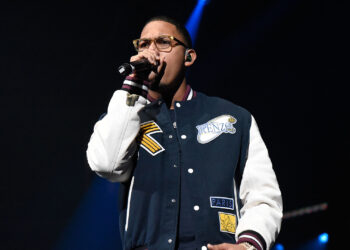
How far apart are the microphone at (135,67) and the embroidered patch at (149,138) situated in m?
0.21

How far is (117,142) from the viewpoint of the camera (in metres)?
1.50

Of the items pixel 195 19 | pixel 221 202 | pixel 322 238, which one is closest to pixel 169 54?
pixel 221 202

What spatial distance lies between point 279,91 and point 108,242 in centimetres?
216

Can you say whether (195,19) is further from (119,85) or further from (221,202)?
(221,202)

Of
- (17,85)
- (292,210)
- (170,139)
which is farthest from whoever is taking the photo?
(292,210)

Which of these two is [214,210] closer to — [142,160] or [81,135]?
[142,160]

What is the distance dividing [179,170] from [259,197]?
0.29 m

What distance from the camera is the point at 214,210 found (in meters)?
1.46

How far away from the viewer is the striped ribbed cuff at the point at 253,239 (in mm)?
1354

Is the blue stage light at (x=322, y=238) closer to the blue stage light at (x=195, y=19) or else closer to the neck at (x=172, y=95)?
the blue stage light at (x=195, y=19)

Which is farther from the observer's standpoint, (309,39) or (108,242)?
(309,39)

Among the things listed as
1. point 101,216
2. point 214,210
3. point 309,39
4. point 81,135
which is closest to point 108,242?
point 101,216

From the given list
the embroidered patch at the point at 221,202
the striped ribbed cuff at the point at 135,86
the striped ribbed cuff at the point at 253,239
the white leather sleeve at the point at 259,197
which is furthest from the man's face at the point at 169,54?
the striped ribbed cuff at the point at 253,239

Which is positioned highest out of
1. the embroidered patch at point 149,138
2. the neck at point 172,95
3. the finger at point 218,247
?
the neck at point 172,95
